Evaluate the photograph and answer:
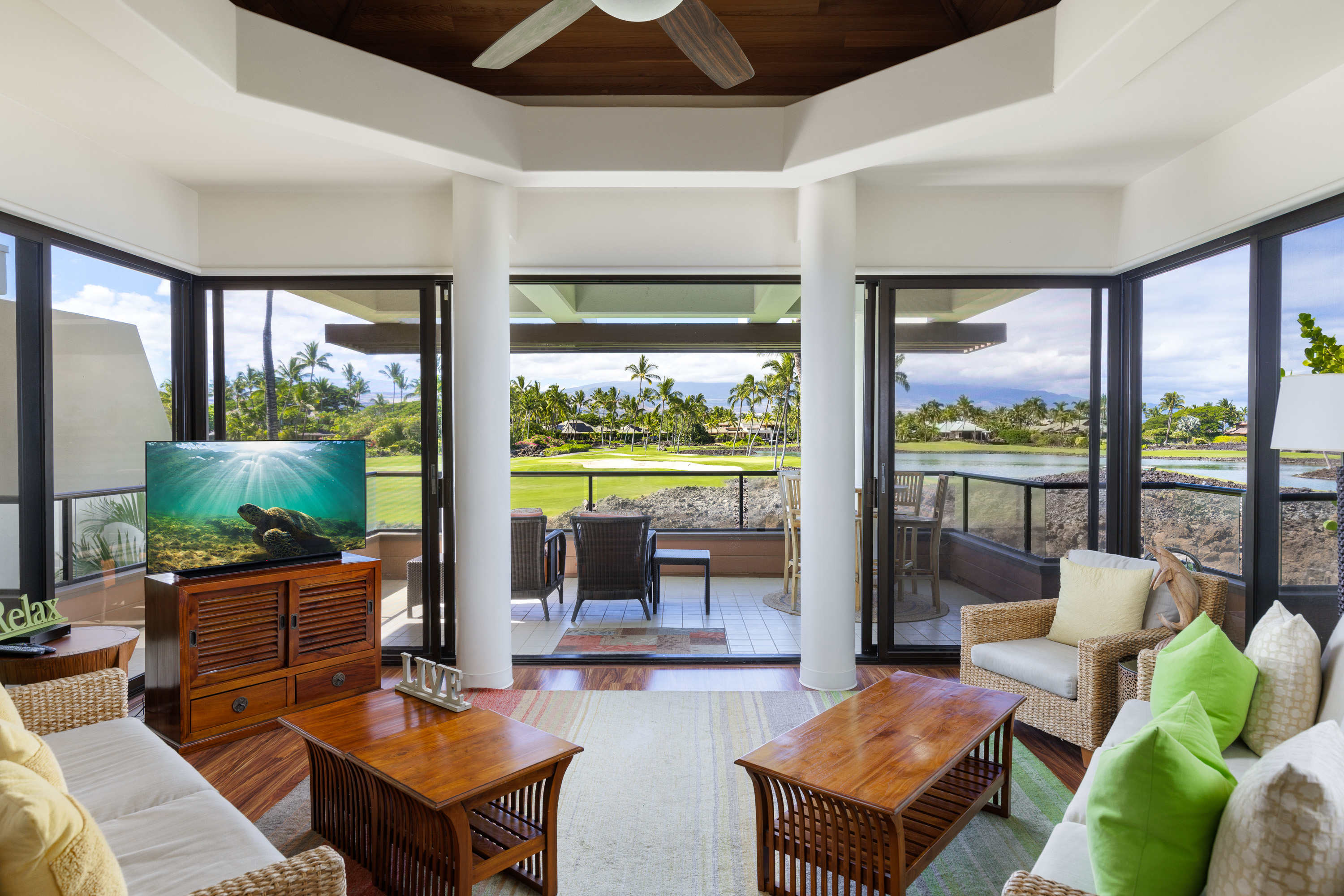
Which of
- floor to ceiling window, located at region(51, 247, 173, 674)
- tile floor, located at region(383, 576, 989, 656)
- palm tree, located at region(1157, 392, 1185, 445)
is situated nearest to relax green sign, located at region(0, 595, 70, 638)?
floor to ceiling window, located at region(51, 247, 173, 674)

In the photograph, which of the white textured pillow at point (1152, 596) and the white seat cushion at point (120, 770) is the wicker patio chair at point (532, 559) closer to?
the white seat cushion at point (120, 770)

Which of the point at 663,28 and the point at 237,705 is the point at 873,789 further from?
the point at 237,705

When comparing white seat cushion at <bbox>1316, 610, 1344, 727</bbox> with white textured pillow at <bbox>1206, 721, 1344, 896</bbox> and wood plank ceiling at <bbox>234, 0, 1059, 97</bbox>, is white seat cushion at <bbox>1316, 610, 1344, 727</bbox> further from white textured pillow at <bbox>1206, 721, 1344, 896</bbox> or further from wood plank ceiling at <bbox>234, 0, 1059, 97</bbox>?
wood plank ceiling at <bbox>234, 0, 1059, 97</bbox>

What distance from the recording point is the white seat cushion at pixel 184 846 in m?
1.52

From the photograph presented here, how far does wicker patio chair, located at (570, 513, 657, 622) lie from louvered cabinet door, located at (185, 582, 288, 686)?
2.00 meters

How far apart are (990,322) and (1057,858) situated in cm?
317

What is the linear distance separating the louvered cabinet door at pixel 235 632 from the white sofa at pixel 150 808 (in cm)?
61

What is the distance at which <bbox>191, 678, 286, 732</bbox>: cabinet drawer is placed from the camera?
305 cm

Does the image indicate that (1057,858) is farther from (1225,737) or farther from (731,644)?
(731,644)

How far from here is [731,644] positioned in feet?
14.9

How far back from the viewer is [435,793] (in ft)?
5.96

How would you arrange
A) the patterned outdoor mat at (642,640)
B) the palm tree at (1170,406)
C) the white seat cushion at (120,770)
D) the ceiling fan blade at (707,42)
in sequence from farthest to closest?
1. the patterned outdoor mat at (642,640)
2. the palm tree at (1170,406)
3. the ceiling fan blade at (707,42)
4. the white seat cushion at (120,770)

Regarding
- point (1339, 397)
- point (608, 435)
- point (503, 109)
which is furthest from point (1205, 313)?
point (608, 435)

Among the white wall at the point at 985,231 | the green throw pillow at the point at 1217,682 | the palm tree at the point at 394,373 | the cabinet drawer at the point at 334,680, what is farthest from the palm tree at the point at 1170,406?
the cabinet drawer at the point at 334,680
